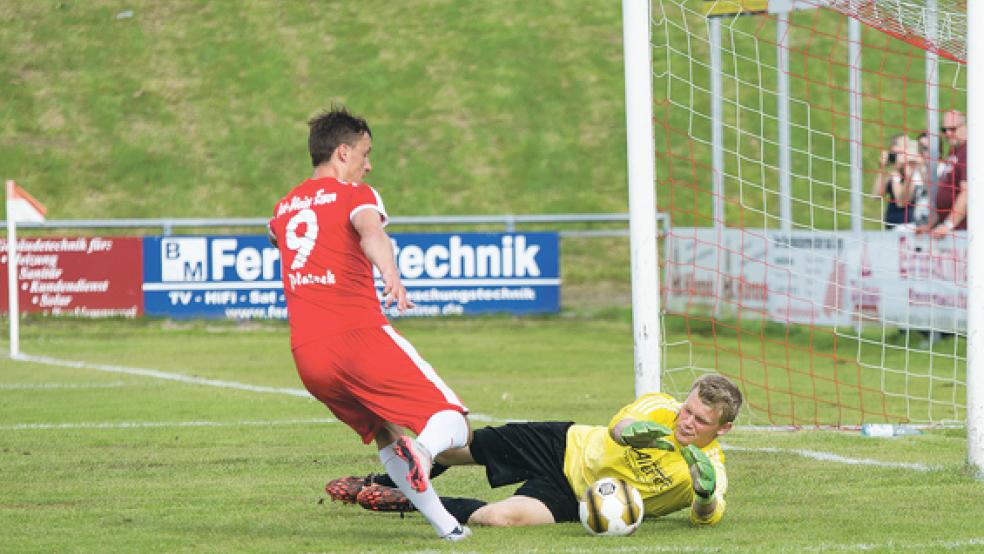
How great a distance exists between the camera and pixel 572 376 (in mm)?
13797

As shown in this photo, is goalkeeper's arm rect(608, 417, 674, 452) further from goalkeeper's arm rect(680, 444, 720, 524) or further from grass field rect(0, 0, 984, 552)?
grass field rect(0, 0, 984, 552)

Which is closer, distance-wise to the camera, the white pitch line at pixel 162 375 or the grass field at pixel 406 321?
the grass field at pixel 406 321

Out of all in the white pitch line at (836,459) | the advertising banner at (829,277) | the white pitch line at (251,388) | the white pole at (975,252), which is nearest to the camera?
the white pole at (975,252)

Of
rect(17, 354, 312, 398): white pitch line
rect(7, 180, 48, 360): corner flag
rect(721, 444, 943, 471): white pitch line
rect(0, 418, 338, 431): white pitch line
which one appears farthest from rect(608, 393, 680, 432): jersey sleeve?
rect(7, 180, 48, 360): corner flag

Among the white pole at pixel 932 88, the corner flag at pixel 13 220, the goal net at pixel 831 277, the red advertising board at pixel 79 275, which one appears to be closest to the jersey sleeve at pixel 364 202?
the goal net at pixel 831 277

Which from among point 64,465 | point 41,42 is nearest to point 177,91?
point 41,42

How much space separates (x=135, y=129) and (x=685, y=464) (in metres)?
27.8

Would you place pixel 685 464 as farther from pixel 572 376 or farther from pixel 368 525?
pixel 572 376

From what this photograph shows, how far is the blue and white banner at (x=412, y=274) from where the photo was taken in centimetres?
1897

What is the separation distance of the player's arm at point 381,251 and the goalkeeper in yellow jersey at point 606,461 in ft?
3.29

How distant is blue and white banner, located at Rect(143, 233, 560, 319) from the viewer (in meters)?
19.0

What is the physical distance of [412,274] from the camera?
19141 mm

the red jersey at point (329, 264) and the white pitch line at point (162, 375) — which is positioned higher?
the red jersey at point (329, 264)

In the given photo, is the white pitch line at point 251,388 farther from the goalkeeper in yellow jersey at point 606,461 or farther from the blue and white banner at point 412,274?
the blue and white banner at point 412,274
